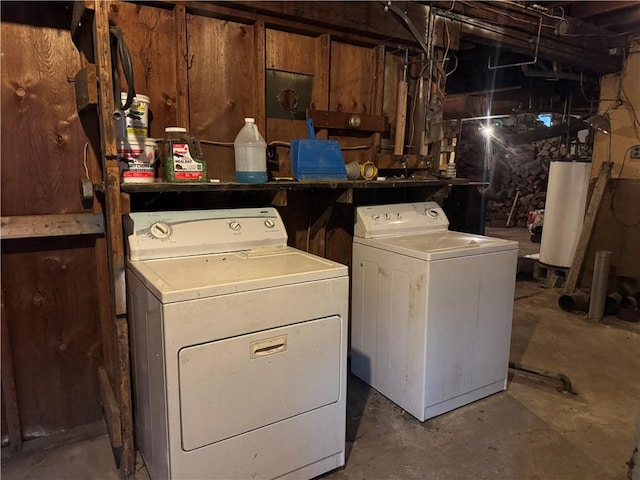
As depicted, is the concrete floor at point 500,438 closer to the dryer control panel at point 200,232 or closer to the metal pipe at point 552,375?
the metal pipe at point 552,375

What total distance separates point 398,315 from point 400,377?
0.33 meters

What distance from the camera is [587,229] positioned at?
404 cm

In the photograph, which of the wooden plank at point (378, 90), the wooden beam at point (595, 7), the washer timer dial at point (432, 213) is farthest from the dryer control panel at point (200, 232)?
the wooden beam at point (595, 7)

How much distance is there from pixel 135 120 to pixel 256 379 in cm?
115

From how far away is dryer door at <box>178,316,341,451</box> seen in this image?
1.41 meters

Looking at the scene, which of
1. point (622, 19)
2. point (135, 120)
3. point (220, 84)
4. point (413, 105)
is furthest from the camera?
point (622, 19)

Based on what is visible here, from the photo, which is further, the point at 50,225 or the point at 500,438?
the point at 500,438

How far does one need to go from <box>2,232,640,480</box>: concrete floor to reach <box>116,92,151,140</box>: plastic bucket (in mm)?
1375

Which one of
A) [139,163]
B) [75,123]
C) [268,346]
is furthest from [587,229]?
[75,123]

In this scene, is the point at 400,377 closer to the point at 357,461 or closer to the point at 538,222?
the point at 357,461

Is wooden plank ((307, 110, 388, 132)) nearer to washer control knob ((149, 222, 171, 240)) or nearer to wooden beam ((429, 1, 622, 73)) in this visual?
wooden beam ((429, 1, 622, 73))

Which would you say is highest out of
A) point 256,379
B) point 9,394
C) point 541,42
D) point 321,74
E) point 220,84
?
point 541,42

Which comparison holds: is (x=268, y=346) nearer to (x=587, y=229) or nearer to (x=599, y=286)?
(x=599, y=286)

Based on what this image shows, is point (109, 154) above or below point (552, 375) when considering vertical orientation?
above
